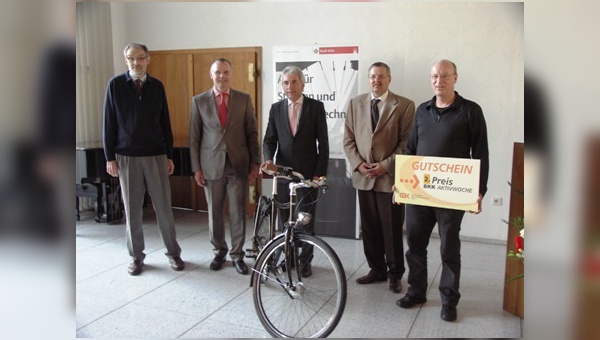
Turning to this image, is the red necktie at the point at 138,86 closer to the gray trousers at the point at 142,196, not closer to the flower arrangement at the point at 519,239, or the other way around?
the gray trousers at the point at 142,196

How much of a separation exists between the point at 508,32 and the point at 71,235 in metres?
1.97

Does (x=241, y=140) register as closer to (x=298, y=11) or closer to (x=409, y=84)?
(x=298, y=11)

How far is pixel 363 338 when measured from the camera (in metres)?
1.89

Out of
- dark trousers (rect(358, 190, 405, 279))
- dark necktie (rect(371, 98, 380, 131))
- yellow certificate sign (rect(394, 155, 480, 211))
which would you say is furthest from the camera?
dark trousers (rect(358, 190, 405, 279))

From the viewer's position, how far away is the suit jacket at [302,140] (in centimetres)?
191

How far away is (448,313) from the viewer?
1.97 meters

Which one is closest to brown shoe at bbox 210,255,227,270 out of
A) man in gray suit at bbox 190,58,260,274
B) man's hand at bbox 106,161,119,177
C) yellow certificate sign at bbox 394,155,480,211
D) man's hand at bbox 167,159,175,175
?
man in gray suit at bbox 190,58,260,274

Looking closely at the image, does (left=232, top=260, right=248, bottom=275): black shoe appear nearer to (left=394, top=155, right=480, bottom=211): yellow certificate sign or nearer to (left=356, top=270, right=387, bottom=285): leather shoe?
(left=356, top=270, right=387, bottom=285): leather shoe

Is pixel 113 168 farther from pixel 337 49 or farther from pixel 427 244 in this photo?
pixel 427 244

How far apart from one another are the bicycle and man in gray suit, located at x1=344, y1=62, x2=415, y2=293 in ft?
0.58

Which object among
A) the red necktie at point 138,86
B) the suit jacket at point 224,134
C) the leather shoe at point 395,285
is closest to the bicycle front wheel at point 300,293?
the leather shoe at point 395,285

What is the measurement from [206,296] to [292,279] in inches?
16.5

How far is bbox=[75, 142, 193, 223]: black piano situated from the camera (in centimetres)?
198

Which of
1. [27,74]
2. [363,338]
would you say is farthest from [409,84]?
[27,74]
